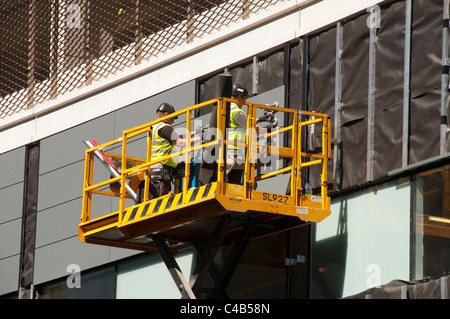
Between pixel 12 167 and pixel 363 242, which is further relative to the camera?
pixel 12 167

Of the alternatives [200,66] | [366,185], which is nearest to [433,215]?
[366,185]

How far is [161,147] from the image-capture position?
682 inches

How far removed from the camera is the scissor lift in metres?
15.7

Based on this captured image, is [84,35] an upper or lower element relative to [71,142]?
upper

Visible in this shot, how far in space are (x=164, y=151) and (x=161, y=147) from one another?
80 millimetres

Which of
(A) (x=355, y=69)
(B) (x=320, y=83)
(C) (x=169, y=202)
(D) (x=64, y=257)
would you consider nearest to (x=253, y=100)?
(B) (x=320, y=83)

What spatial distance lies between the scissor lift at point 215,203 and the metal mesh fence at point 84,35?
3449 millimetres

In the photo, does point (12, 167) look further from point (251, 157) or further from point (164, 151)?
point (251, 157)

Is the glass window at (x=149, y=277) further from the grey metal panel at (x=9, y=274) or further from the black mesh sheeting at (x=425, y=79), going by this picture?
the black mesh sheeting at (x=425, y=79)

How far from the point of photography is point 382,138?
16625 millimetres

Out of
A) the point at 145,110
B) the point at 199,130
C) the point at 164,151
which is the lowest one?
the point at 164,151

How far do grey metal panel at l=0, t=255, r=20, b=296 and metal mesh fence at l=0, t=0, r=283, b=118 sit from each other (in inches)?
137

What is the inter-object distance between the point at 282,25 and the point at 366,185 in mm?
3667
